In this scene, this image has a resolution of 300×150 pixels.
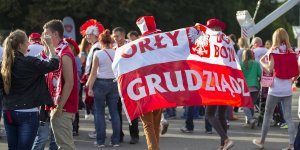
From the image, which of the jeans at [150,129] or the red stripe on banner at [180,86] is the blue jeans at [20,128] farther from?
the jeans at [150,129]

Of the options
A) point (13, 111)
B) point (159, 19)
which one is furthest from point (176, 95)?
point (159, 19)

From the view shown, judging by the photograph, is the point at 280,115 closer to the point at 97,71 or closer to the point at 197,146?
the point at 197,146

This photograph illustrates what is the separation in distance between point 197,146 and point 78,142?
2011mm

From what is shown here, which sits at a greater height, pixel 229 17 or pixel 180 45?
pixel 229 17

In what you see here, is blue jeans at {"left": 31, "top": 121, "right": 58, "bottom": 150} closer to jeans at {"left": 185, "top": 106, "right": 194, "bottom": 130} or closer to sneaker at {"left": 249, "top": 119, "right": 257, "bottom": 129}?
jeans at {"left": 185, "top": 106, "right": 194, "bottom": 130}

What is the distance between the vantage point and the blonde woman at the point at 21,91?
21.9 feet

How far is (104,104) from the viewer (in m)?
10.5

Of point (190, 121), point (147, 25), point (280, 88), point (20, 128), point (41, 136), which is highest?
point (147, 25)

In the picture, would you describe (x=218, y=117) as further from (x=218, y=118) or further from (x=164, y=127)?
(x=164, y=127)

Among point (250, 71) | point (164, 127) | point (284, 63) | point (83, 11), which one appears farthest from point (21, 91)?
point (83, 11)

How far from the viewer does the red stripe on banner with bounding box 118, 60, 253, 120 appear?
7668mm

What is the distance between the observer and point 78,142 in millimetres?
10984

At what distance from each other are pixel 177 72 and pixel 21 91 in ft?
6.58

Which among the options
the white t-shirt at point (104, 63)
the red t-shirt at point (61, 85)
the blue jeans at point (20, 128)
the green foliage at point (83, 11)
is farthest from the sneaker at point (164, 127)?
the green foliage at point (83, 11)
